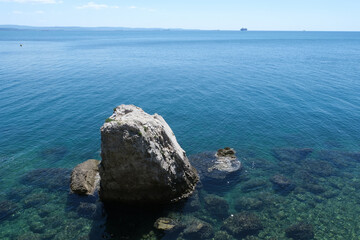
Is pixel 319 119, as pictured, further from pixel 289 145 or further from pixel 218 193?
pixel 218 193

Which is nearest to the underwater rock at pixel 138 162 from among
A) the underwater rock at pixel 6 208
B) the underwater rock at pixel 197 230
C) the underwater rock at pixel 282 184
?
the underwater rock at pixel 197 230

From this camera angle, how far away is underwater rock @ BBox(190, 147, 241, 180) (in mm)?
32366

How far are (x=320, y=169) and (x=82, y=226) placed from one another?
30.4m

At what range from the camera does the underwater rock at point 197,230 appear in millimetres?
23359

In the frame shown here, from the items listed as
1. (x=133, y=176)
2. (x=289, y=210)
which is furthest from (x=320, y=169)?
(x=133, y=176)

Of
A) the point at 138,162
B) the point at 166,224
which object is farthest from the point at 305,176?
the point at 138,162

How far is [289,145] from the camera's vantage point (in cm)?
4088

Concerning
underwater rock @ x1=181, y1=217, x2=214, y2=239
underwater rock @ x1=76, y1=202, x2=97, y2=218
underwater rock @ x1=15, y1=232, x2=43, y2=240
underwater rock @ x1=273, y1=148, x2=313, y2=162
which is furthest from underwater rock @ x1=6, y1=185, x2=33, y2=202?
underwater rock @ x1=273, y1=148, x2=313, y2=162

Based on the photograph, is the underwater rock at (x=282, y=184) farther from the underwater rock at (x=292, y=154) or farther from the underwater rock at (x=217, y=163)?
the underwater rock at (x=292, y=154)

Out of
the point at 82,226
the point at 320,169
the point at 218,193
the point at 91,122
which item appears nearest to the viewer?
the point at 82,226

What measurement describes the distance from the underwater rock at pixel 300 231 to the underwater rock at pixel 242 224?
2.66m

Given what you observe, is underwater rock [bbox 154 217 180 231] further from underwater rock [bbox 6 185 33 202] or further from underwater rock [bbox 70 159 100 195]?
underwater rock [bbox 6 185 33 202]

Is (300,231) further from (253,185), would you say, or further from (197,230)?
(197,230)

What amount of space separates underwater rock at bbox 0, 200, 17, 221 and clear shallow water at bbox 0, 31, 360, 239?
97 millimetres
